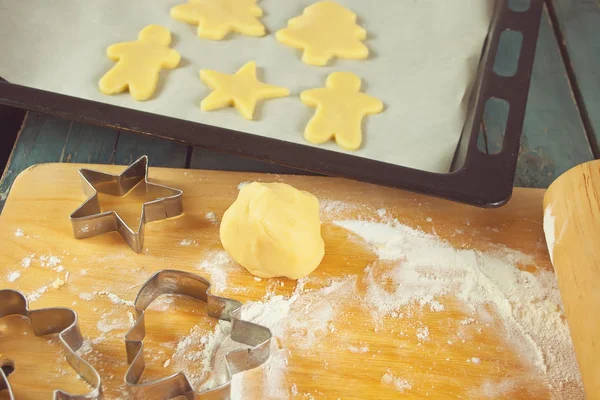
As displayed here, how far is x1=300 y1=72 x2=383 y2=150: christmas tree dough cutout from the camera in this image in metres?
1.30

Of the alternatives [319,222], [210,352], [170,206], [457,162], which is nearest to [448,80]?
[457,162]

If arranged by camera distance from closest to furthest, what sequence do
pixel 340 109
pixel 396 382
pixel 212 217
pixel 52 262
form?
A: pixel 396 382 < pixel 52 262 < pixel 212 217 < pixel 340 109

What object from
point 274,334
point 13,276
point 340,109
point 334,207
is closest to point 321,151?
point 334,207

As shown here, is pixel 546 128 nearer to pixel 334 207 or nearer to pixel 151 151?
pixel 334 207

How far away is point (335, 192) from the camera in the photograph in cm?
122

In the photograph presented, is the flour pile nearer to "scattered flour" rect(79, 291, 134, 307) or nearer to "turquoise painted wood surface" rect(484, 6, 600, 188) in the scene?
"scattered flour" rect(79, 291, 134, 307)

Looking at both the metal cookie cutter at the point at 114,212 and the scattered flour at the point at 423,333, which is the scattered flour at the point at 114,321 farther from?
the scattered flour at the point at 423,333

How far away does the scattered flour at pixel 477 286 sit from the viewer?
1.02 meters

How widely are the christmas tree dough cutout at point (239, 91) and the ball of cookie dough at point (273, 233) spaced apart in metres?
0.32

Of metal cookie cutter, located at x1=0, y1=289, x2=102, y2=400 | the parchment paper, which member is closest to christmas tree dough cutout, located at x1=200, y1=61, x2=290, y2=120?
the parchment paper

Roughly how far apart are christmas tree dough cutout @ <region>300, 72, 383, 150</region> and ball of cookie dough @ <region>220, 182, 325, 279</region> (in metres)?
0.25

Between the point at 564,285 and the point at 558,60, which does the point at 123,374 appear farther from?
the point at 558,60

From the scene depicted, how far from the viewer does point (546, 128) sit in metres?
1.54

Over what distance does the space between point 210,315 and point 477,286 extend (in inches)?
17.8
